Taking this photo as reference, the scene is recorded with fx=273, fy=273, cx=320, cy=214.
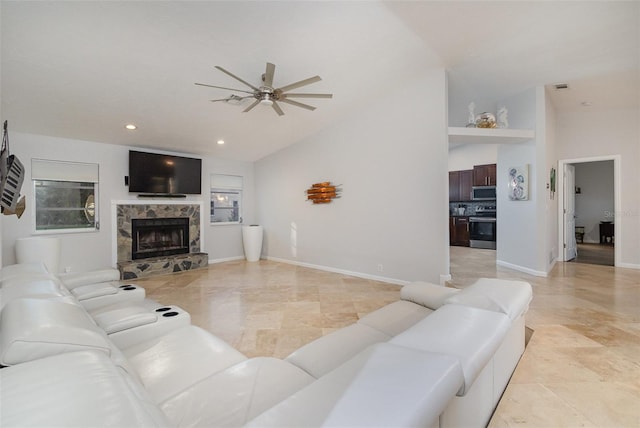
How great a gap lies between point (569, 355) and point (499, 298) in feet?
4.60

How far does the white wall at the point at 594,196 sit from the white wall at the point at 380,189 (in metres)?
7.12

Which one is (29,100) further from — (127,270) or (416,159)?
(416,159)

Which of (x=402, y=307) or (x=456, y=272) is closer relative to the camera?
(x=402, y=307)

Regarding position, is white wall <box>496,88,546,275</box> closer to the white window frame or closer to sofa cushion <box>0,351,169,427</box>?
sofa cushion <box>0,351,169,427</box>

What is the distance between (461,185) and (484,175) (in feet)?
2.32

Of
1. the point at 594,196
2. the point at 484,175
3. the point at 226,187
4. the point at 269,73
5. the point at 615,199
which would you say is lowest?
the point at 615,199

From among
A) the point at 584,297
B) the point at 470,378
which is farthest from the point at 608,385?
the point at 584,297

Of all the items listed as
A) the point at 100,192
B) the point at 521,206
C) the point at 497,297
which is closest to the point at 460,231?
the point at 521,206

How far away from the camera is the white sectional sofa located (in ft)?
1.98

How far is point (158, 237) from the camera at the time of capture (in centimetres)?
579

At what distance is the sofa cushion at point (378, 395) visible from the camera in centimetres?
→ 56

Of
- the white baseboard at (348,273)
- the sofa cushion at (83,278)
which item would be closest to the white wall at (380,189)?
the white baseboard at (348,273)

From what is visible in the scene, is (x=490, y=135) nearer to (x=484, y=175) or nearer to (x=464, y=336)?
(x=484, y=175)

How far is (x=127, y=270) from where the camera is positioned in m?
4.93
